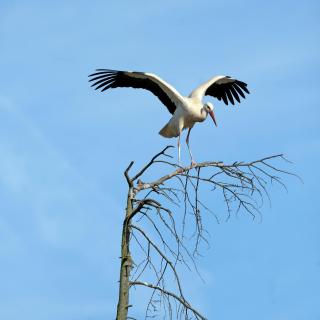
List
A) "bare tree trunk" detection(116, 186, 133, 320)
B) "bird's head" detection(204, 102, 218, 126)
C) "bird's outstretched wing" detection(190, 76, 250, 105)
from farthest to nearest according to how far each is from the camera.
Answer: "bird's outstretched wing" detection(190, 76, 250, 105) < "bird's head" detection(204, 102, 218, 126) < "bare tree trunk" detection(116, 186, 133, 320)

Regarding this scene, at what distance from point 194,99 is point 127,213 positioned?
4352mm

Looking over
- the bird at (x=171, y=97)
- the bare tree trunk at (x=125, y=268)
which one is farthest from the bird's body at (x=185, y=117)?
the bare tree trunk at (x=125, y=268)

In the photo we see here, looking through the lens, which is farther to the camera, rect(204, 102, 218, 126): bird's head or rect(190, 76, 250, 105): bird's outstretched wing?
rect(190, 76, 250, 105): bird's outstretched wing

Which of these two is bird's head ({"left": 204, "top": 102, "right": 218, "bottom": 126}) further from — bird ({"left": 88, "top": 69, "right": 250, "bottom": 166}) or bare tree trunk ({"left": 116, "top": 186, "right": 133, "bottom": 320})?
bare tree trunk ({"left": 116, "top": 186, "right": 133, "bottom": 320})

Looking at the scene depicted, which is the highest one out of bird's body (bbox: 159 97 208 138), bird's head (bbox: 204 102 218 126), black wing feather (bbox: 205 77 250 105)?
black wing feather (bbox: 205 77 250 105)

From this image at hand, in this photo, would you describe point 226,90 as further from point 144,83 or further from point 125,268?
point 125,268

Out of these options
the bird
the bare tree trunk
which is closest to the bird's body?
the bird

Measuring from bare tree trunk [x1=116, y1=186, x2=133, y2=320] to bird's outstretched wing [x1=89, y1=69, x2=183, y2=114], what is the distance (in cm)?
417

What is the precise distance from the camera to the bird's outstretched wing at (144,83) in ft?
40.3

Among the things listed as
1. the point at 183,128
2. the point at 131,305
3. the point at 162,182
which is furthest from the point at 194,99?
the point at 131,305

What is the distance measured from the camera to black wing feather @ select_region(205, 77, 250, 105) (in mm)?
13844

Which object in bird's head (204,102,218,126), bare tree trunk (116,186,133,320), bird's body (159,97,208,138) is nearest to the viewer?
bare tree trunk (116,186,133,320)

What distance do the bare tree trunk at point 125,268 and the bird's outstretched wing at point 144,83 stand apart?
4.17 metres

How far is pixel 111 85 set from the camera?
12555 mm
